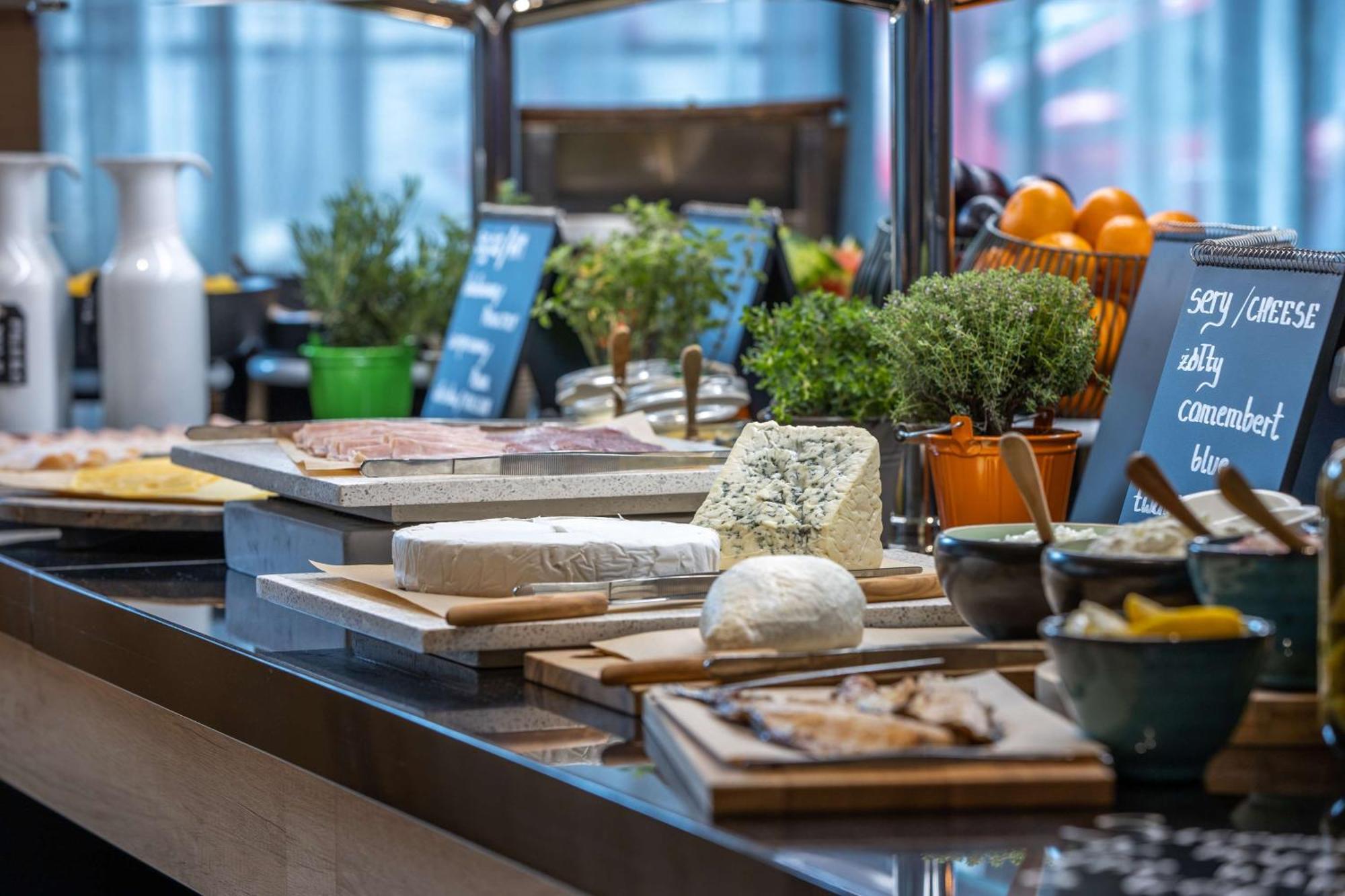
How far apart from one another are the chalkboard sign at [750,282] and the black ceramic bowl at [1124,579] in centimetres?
132

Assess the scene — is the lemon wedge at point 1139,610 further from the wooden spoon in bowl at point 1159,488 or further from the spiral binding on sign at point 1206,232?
the spiral binding on sign at point 1206,232

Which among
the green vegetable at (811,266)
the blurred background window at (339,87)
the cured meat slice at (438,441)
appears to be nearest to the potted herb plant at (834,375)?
the cured meat slice at (438,441)

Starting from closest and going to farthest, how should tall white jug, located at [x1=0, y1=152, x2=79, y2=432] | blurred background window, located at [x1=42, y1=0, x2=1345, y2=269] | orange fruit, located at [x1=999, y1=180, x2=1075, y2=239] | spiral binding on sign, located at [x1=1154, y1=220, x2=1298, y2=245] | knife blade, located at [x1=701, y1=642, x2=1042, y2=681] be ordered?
knife blade, located at [x1=701, y1=642, x2=1042, y2=681]
spiral binding on sign, located at [x1=1154, y1=220, x2=1298, y2=245]
orange fruit, located at [x1=999, y1=180, x2=1075, y2=239]
tall white jug, located at [x1=0, y1=152, x2=79, y2=432]
blurred background window, located at [x1=42, y1=0, x2=1345, y2=269]

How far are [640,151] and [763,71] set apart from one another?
231cm

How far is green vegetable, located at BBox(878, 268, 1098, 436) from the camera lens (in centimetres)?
133

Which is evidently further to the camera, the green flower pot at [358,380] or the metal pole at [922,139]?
the green flower pot at [358,380]

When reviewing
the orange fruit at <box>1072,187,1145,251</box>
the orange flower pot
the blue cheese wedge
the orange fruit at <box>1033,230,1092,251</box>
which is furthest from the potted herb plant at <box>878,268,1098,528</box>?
the orange fruit at <box>1072,187,1145,251</box>

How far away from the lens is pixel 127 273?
8.03 feet

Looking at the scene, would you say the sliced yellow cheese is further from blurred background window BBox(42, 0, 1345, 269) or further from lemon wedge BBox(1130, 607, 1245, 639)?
blurred background window BBox(42, 0, 1345, 269)

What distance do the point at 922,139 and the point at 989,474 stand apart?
434mm

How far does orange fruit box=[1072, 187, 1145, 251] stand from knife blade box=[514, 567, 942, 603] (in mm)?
690

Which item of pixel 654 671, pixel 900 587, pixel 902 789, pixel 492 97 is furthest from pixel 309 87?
pixel 902 789

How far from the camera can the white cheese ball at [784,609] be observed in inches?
37.6

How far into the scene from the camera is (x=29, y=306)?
2.51 m
